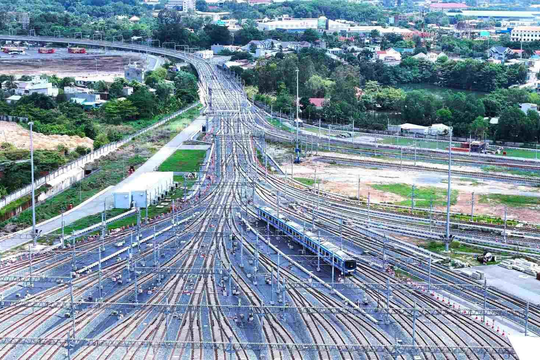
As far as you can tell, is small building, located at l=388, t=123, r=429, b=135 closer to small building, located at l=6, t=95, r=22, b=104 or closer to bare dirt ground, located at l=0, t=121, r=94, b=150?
bare dirt ground, located at l=0, t=121, r=94, b=150

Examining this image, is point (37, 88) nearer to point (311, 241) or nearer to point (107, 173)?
point (107, 173)

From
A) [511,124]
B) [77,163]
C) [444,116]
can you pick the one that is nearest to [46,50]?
[444,116]

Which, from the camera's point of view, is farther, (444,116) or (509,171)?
(444,116)

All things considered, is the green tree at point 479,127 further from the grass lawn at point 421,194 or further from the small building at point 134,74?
the small building at point 134,74

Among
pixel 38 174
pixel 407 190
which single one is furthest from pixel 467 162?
pixel 38 174

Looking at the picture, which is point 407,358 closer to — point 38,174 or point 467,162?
point 38,174

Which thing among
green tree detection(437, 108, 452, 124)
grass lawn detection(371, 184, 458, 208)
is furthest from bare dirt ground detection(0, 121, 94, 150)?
green tree detection(437, 108, 452, 124)
